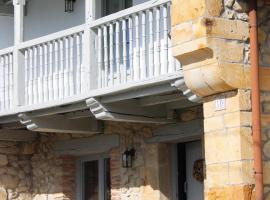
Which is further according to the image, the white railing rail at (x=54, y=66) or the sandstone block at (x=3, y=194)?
the sandstone block at (x=3, y=194)

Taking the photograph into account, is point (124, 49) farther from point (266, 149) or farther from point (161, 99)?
point (266, 149)

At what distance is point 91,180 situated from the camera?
44.2 ft

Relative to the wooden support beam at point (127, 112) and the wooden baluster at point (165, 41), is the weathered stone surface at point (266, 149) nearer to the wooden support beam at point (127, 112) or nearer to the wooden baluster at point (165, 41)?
the wooden baluster at point (165, 41)

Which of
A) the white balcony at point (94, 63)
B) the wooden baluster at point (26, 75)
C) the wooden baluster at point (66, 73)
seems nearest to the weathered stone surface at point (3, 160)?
the white balcony at point (94, 63)

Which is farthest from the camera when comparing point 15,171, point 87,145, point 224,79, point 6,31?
point 6,31

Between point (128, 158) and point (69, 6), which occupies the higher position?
point (69, 6)

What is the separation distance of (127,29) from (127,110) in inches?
43.5

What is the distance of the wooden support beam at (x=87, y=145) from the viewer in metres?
12.5

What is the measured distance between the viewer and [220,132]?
26.4 ft

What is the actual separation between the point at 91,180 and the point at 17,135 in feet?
4.98

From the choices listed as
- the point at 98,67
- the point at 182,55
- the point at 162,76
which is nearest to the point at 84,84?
the point at 98,67

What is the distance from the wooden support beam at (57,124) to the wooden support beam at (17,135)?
5.01ft

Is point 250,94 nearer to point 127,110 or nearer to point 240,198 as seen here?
point 240,198

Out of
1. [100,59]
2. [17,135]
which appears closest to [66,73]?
[100,59]
